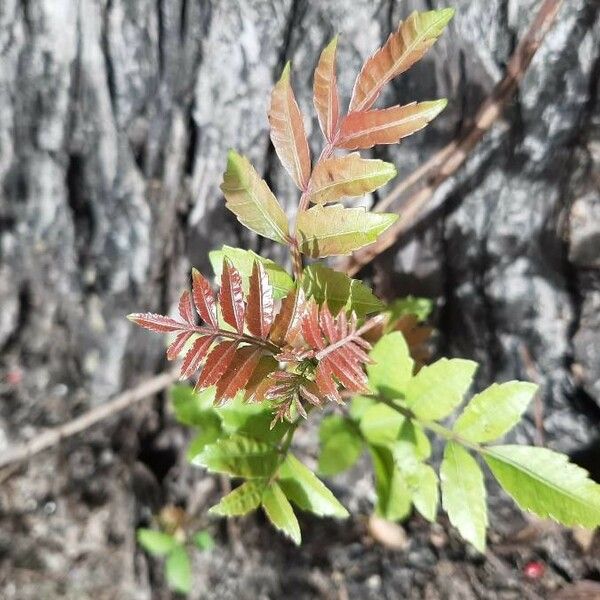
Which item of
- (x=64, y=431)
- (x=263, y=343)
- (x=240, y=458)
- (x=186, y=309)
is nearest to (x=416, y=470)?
(x=240, y=458)

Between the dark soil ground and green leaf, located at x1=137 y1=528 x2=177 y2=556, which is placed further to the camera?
green leaf, located at x1=137 y1=528 x2=177 y2=556

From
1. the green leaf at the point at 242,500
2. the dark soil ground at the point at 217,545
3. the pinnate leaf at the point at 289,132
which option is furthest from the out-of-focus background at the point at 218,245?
the green leaf at the point at 242,500

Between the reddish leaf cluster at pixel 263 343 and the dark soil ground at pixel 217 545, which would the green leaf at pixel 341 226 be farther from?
the dark soil ground at pixel 217 545

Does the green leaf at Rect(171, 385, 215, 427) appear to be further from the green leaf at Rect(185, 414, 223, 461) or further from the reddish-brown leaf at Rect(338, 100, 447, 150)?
the reddish-brown leaf at Rect(338, 100, 447, 150)

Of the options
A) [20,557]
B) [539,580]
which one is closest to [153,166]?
[20,557]

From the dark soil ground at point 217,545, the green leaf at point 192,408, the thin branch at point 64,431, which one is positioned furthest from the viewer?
the thin branch at point 64,431

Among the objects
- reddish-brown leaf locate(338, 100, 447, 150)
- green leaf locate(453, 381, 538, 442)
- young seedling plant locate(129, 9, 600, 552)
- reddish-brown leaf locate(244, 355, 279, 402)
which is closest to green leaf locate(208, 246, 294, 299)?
young seedling plant locate(129, 9, 600, 552)
